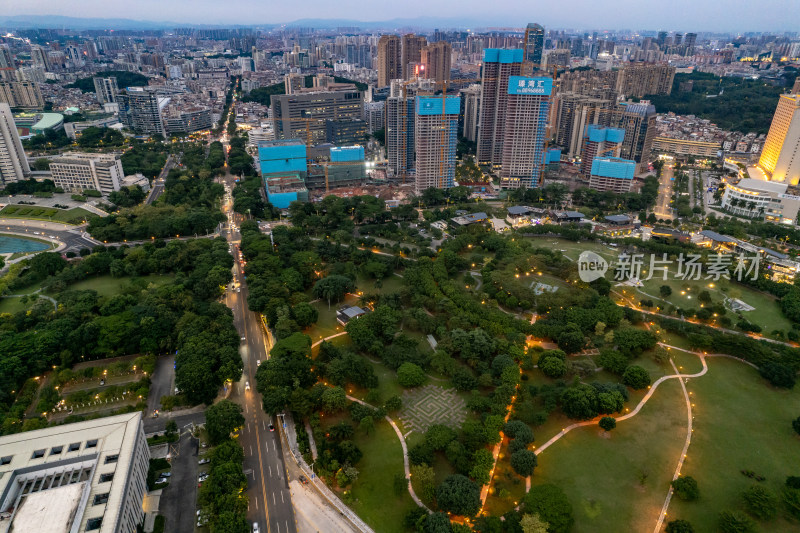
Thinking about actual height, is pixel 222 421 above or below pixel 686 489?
above

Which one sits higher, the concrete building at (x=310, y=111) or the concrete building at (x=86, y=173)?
the concrete building at (x=310, y=111)

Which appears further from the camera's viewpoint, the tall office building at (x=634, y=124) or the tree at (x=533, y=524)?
the tall office building at (x=634, y=124)

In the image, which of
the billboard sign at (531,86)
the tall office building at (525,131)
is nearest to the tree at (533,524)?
the tall office building at (525,131)

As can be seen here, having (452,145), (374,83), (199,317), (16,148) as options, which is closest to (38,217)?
(16,148)

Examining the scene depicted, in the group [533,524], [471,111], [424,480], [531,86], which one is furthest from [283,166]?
[533,524]

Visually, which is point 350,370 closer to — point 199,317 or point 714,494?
point 199,317

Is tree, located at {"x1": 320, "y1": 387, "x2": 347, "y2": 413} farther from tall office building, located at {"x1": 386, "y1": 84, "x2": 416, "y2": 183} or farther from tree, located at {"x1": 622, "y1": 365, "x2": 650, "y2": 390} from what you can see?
tall office building, located at {"x1": 386, "y1": 84, "x2": 416, "y2": 183}

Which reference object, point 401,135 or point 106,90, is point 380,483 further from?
point 106,90

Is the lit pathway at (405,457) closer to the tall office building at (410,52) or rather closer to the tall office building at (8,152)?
the tall office building at (8,152)
